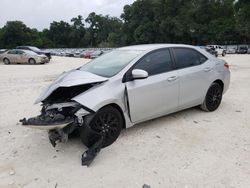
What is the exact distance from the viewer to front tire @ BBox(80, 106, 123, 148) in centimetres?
381

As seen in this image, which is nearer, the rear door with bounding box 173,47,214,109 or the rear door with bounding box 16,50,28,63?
the rear door with bounding box 173,47,214,109

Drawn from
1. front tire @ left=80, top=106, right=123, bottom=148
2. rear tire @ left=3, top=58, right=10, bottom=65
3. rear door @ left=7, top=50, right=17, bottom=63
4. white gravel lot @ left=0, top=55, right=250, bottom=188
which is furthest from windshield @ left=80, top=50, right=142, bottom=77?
rear tire @ left=3, top=58, right=10, bottom=65

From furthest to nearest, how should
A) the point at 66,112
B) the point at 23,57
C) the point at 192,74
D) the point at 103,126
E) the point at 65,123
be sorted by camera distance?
1. the point at 23,57
2. the point at 192,74
3. the point at 103,126
4. the point at 66,112
5. the point at 65,123

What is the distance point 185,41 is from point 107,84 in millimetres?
51551

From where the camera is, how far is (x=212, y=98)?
18.6 feet

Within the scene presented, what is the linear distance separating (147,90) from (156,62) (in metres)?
0.63

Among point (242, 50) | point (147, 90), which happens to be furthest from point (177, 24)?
point (147, 90)

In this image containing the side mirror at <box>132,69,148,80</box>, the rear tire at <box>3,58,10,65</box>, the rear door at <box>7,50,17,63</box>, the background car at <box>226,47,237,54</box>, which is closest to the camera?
the side mirror at <box>132,69,148,80</box>

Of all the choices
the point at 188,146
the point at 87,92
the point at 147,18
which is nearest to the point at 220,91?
the point at 188,146

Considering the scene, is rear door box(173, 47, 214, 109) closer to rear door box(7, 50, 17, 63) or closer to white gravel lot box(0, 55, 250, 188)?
white gravel lot box(0, 55, 250, 188)

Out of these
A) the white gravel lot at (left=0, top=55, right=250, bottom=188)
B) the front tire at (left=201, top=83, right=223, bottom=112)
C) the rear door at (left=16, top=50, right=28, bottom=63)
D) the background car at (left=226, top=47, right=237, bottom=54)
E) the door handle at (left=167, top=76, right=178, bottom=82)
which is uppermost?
the door handle at (left=167, top=76, right=178, bottom=82)

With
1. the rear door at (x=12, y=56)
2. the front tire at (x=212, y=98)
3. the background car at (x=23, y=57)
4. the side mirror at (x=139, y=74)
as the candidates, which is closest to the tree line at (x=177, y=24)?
the background car at (x=23, y=57)

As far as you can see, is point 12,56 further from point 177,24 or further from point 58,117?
point 177,24

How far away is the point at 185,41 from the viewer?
174 feet
